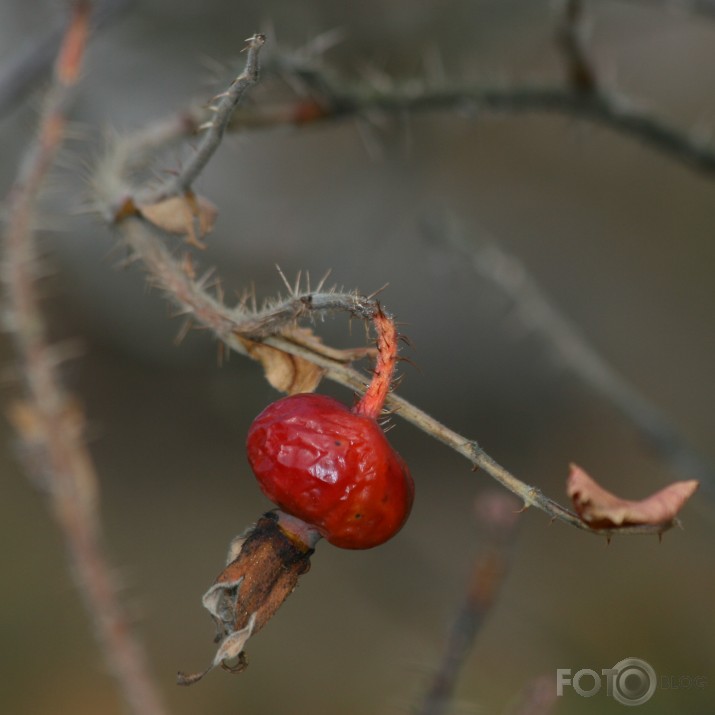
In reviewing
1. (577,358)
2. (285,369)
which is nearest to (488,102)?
(577,358)

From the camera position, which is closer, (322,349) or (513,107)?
(322,349)

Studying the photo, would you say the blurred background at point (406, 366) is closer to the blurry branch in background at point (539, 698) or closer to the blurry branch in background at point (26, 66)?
the blurry branch in background at point (26, 66)

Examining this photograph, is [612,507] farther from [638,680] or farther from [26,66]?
[26,66]

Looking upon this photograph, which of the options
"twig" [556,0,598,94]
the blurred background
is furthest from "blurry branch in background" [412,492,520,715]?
the blurred background

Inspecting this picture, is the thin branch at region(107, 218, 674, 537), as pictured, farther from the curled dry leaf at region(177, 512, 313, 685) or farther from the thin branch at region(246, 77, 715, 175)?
the thin branch at region(246, 77, 715, 175)

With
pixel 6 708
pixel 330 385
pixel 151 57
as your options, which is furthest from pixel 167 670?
pixel 151 57

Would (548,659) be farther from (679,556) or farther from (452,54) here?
(452,54)

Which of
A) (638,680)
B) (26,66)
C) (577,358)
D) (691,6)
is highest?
(691,6)
